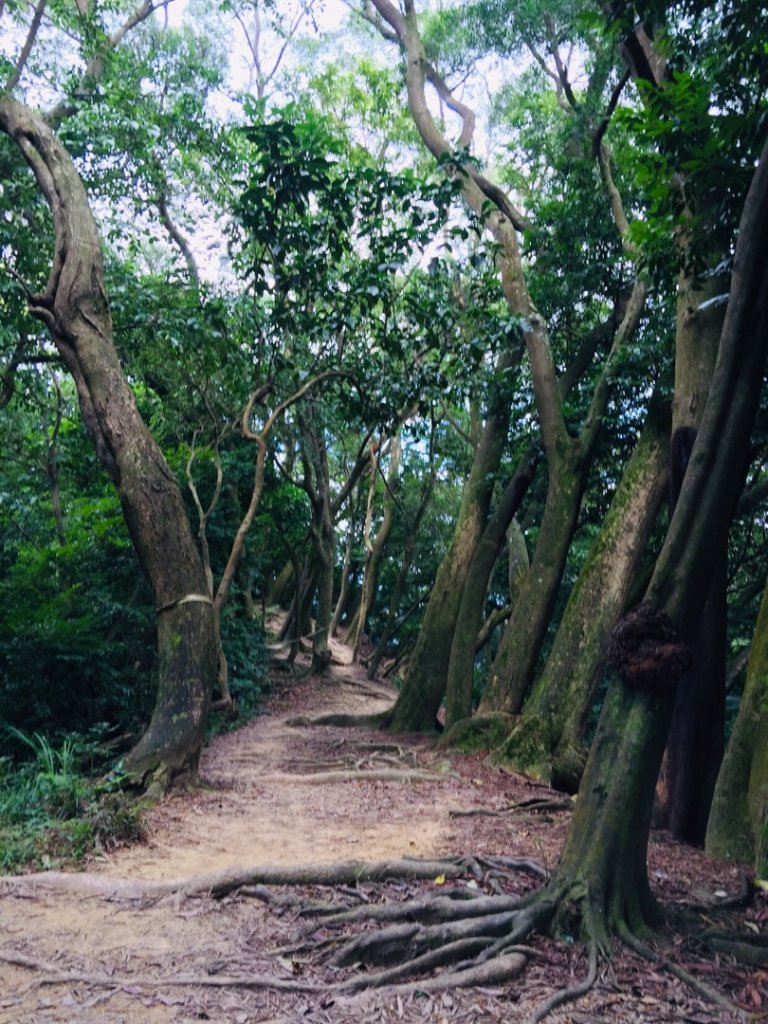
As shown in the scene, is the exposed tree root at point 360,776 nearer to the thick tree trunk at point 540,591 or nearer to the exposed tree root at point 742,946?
the thick tree trunk at point 540,591

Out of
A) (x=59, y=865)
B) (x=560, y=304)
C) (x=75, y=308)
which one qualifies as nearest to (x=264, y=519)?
(x=560, y=304)

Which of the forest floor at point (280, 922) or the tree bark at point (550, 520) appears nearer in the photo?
the forest floor at point (280, 922)

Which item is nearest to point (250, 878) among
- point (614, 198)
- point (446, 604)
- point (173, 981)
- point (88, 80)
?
point (173, 981)

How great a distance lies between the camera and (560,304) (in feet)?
40.8

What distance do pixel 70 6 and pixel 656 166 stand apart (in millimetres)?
10062

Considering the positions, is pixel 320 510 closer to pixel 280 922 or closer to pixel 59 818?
pixel 59 818

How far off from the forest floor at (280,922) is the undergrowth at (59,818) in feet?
0.69

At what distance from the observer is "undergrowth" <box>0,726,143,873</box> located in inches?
207

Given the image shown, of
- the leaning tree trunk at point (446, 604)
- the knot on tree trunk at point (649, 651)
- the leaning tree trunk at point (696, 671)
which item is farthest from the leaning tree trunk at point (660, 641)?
the leaning tree trunk at point (446, 604)

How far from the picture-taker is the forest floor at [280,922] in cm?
332

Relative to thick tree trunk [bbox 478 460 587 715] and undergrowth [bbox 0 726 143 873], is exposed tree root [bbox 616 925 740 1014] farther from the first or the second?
thick tree trunk [bbox 478 460 587 715]

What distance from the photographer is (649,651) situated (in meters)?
4.00

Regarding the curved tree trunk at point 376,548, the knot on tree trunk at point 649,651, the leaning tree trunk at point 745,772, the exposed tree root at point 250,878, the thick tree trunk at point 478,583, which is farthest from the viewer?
the curved tree trunk at point 376,548

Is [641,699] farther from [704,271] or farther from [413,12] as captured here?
[413,12]
